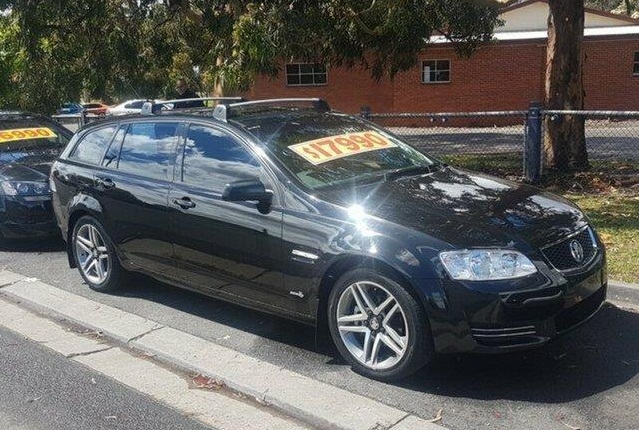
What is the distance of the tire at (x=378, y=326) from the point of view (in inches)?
152

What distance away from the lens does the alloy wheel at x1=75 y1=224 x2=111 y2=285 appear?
601 centimetres

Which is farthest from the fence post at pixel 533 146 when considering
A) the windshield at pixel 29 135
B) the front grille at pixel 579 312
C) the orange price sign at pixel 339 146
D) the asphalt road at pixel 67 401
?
the asphalt road at pixel 67 401

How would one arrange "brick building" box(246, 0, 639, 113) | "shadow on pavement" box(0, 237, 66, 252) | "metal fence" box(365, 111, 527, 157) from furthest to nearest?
"brick building" box(246, 0, 639, 113), "metal fence" box(365, 111, 527, 157), "shadow on pavement" box(0, 237, 66, 252)

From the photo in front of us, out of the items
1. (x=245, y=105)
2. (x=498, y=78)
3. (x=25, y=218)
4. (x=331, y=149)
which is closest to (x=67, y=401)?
(x=331, y=149)

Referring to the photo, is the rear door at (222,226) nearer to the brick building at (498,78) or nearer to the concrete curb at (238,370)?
the concrete curb at (238,370)

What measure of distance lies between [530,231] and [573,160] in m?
7.11

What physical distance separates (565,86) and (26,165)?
783 centimetres

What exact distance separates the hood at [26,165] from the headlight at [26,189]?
0.07 m

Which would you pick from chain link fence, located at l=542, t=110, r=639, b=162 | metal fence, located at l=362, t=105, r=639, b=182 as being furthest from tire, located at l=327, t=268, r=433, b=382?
chain link fence, located at l=542, t=110, r=639, b=162

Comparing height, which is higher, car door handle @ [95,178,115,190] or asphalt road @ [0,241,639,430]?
car door handle @ [95,178,115,190]

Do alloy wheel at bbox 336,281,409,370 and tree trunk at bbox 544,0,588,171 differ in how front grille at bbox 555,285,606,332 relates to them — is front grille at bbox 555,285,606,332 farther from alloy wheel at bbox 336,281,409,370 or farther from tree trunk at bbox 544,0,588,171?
tree trunk at bbox 544,0,588,171

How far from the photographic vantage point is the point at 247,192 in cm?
436

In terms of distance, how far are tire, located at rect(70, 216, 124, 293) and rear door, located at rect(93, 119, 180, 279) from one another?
217mm

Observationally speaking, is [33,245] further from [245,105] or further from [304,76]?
[304,76]
